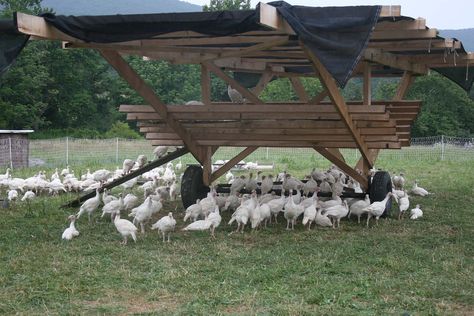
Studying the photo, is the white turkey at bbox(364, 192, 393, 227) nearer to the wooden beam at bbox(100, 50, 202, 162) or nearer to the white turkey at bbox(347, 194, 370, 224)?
the white turkey at bbox(347, 194, 370, 224)

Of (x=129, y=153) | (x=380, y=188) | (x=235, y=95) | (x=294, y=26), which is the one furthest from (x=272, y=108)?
(x=129, y=153)

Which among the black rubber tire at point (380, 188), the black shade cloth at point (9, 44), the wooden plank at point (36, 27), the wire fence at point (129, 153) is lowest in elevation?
the wire fence at point (129, 153)

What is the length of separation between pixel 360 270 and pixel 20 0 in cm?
4879

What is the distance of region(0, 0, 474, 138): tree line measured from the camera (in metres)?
45.4

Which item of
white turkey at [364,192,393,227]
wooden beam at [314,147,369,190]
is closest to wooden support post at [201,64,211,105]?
wooden beam at [314,147,369,190]

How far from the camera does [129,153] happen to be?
94.9 ft

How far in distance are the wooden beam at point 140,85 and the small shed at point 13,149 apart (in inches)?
575

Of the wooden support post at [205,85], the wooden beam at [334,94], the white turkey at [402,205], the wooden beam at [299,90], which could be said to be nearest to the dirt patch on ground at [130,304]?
the wooden beam at [334,94]

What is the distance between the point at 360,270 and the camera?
700 cm

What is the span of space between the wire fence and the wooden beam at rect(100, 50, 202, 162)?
45.1ft

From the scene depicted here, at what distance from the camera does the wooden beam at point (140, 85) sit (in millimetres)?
9844

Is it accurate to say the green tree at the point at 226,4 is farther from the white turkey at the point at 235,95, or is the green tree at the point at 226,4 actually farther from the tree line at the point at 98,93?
the white turkey at the point at 235,95

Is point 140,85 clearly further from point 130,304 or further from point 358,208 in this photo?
point 130,304

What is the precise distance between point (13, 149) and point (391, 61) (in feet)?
55.6
